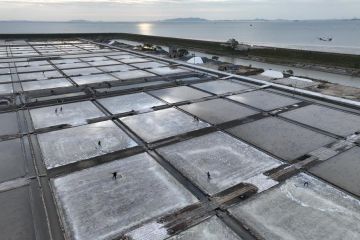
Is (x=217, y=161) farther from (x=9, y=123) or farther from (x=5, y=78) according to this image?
(x=5, y=78)

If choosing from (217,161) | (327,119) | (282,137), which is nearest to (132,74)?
(282,137)

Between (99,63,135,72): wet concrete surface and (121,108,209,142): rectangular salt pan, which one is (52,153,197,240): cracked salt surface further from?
(99,63,135,72): wet concrete surface

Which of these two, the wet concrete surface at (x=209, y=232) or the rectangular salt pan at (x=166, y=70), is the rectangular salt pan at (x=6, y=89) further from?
the wet concrete surface at (x=209, y=232)

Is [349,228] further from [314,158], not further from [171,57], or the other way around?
[171,57]

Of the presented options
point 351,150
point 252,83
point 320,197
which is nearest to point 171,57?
point 252,83

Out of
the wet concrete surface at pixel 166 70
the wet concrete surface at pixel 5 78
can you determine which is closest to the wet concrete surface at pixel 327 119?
the wet concrete surface at pixel 166 70

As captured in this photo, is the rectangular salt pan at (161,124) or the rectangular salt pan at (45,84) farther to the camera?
the rectangular salt pan at (45,84)
